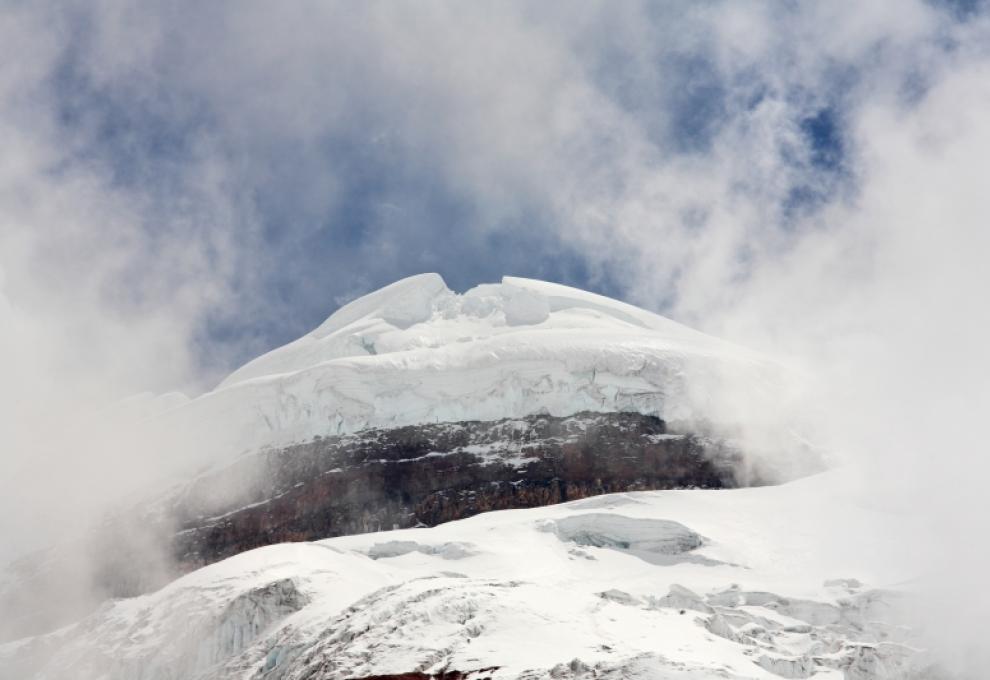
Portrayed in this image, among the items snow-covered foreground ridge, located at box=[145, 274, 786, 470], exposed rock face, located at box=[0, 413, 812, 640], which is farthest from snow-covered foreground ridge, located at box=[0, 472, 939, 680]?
snow-covered foreground ridge, located at box=[145, 274, 786, 470]

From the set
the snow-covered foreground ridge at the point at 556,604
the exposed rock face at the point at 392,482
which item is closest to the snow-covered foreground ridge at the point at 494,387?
the exposed rock face at the point at 392,482

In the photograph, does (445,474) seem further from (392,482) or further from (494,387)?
(494,387)

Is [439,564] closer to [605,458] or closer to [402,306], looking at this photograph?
[605,458]

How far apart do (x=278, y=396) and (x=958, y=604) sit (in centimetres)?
7370

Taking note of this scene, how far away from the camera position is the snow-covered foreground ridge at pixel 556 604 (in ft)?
158

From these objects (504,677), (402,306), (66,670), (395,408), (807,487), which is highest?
(402,306)

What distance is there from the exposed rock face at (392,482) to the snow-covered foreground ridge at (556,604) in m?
16.9

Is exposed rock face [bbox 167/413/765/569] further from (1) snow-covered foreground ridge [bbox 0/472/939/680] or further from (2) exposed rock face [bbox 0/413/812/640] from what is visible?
(1) snow-covered foreground ridge [bbox 0/472/939/680]

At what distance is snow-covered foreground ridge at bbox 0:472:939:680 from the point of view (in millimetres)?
48125

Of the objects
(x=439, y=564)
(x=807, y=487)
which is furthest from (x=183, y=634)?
(x=807, y=487)

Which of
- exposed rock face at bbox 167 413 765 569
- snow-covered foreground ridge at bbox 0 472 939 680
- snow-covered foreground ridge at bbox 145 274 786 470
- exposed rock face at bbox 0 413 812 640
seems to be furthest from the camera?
snow-covered foreground ridge at bbox 145 274 786 470

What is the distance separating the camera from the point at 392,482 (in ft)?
345

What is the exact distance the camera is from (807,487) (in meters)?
85.4

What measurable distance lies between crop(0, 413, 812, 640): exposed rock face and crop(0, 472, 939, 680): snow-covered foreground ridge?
1691 centimetres
